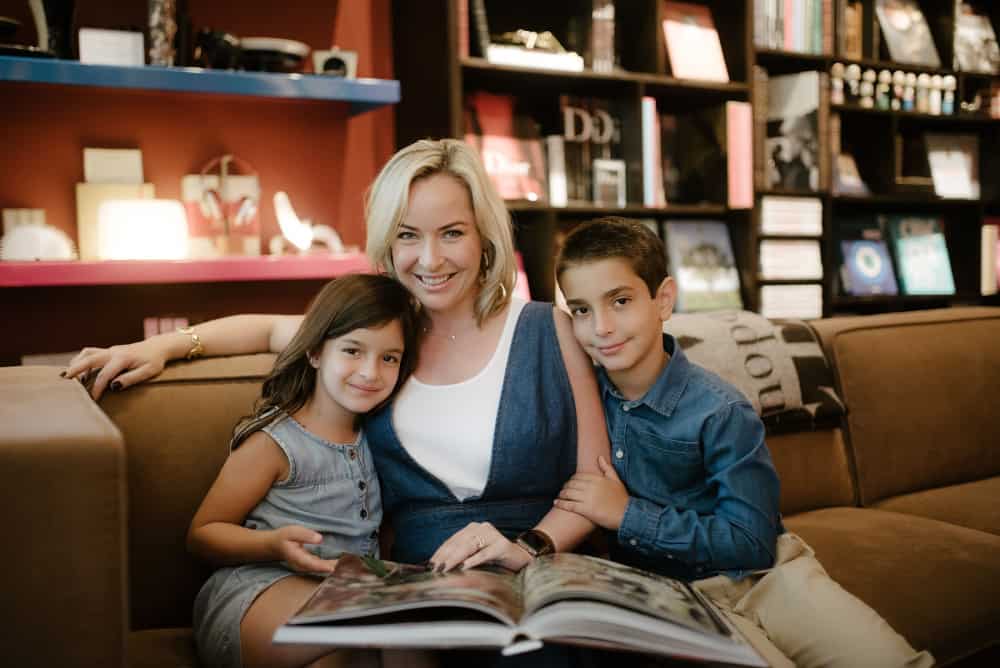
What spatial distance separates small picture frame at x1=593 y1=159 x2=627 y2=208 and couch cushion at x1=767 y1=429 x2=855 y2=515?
122cm

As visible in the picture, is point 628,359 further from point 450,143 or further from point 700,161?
point 700,161

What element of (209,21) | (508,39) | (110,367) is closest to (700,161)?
(508,39)

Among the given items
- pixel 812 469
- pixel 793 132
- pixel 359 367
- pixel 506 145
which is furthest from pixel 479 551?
pixel 793 132

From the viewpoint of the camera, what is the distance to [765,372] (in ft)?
6.13

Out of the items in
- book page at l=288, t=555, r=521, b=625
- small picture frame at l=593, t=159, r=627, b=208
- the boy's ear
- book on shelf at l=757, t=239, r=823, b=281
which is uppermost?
small picture frame at l=593, t=159, r=627, b=208

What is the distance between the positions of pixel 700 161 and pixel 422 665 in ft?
8.10

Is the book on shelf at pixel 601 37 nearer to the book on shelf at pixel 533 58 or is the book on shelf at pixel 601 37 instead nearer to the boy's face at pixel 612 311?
the book on shelf at pixel 533 58

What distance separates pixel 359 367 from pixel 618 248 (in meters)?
0.43

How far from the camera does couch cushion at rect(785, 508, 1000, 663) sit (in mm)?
1407

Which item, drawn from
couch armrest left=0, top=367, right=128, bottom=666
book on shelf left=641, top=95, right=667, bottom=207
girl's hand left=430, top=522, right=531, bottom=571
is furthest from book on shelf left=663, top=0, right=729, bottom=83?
couch armrest left=0, top=367, right=128, bottom=666

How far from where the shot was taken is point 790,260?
3.30m

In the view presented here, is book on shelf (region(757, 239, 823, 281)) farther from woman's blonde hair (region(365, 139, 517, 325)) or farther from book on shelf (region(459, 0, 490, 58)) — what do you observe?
woman's blonde hair (region(365, 139, 517, 325))

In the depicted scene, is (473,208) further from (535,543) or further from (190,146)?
(190,146)

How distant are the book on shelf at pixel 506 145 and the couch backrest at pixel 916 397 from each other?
1.11 meters
